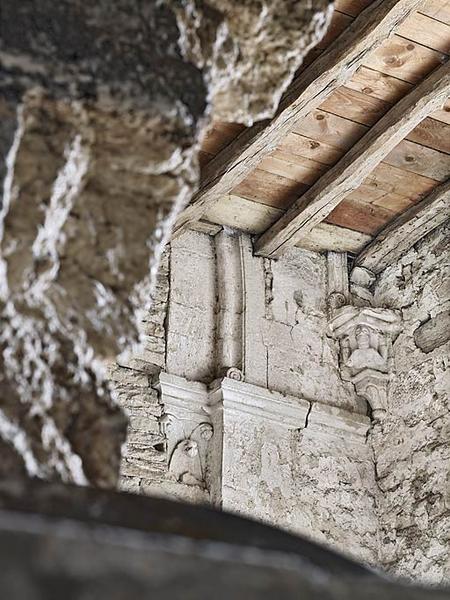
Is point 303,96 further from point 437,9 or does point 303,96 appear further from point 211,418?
point 211,418

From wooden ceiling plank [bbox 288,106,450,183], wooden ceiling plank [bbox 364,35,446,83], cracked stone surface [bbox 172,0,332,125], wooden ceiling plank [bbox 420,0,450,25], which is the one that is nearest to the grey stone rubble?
wooden ceiling plank [bbox 288,106,450,183]

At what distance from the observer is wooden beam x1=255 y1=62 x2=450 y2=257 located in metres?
4.20

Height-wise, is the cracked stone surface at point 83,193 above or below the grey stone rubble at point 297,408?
below

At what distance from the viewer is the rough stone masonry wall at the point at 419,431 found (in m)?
4.54

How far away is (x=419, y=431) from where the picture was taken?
4770 mm

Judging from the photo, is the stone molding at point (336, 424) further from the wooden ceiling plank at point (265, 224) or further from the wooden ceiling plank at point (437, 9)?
the wooden ceiling plank at point (437, 9)

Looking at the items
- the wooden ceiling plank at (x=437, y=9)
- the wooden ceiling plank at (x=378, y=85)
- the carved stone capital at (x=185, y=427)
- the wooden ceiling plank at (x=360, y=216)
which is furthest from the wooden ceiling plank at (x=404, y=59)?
the carved stone capital at (x=185, y=427)

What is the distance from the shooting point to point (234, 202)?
5.05m

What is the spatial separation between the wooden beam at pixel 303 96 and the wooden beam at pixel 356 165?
0.39 m

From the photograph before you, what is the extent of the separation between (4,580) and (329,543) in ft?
14.0

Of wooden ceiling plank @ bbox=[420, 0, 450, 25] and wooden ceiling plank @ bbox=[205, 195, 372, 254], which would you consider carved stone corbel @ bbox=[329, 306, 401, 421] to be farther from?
wooden ceiling plank @ bbox=[420, 0, 450, 25]

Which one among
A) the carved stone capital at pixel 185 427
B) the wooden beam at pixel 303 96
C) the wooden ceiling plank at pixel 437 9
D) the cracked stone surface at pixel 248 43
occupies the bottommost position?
the cracked stone surface at pixel 248 43

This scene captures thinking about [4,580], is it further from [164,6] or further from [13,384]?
[164,6]

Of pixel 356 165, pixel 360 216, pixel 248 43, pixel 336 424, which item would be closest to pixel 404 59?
pixel 356 165
